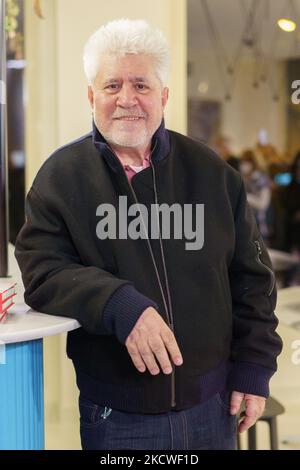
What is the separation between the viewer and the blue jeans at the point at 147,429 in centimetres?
142

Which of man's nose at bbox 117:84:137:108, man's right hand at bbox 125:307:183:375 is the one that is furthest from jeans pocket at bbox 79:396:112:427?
man's nose at bbox 117:84:137:108

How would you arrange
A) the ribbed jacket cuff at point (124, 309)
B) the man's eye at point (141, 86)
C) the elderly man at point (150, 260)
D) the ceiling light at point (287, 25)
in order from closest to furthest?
1. the ribbed jacket cuff at point (124, 309)
2. the elderly man at point (150, 260)
3. the man's eye at point (141, 86)
4. the ceiling light at point (287, 25)

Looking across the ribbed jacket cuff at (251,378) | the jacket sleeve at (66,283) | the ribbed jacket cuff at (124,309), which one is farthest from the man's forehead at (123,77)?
the ribbed jacket cuff at (251,378)

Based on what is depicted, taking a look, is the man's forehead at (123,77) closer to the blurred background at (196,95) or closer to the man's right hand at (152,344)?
the man's right hand at (152,344)

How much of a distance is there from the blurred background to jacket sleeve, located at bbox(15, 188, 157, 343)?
877 millimetres

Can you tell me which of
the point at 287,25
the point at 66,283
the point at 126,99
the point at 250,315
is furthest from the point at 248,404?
the point at 287,25

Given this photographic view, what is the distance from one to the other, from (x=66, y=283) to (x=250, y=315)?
1.49 feet

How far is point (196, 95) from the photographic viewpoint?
10.5ft

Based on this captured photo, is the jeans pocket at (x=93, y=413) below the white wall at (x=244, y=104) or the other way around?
below

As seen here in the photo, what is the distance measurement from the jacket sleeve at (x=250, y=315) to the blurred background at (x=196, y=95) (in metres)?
0.50

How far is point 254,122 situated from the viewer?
3377 millimetres

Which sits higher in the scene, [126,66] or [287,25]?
[287,25]

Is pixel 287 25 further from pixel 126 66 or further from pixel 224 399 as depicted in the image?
pixel 224 399

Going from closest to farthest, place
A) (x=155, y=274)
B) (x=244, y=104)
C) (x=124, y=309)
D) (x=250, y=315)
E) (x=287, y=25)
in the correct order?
(x=124, y=309), (x=155, y=274), (x=250, y=315), (x=287, y=25), (x=244, y=104)
